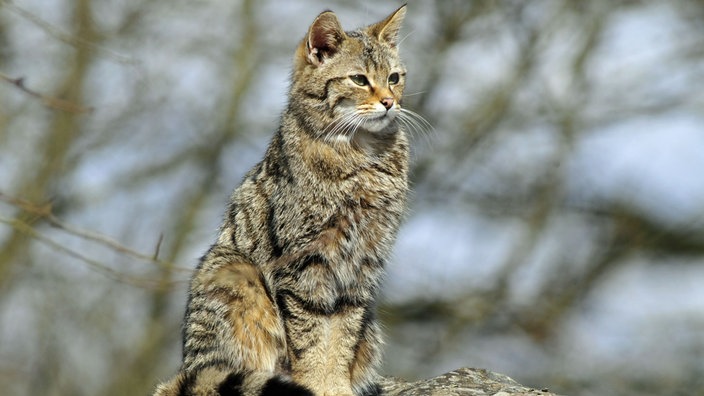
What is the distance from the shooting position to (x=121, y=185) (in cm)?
1227

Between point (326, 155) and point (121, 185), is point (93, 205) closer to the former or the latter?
point (121, 185)

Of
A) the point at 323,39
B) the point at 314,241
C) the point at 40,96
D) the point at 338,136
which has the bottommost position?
the point at 40,96

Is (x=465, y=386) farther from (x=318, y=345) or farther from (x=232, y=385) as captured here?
(x=232, y=385)

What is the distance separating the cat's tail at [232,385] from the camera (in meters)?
4.66

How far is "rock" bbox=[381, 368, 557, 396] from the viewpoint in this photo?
5230mm

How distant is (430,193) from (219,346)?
6.54m

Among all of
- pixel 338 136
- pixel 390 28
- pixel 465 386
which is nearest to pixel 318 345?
pixel 465 386

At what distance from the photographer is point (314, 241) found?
521cm

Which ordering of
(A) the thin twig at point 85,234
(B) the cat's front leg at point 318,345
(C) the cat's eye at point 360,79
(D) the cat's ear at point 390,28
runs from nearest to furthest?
1. (A) the thin twig at point 85,234
2. (B) the cat's front leg at point 318,345
3. (C) the cat's eye at point 360,79
4. (D) the cat's ear at point 390,28

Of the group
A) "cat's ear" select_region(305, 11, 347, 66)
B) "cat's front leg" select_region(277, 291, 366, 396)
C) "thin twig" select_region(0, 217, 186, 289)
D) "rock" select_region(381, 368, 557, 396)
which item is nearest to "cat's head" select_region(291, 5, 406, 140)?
"cat's ear" select_region(305, 11, 347, 66)

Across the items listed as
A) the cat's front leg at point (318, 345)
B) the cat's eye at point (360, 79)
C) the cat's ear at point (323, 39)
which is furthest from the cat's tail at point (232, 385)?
the cat's ear at point (323, 39)

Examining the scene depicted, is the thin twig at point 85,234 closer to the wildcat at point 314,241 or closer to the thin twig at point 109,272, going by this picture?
the thin twig at point 109,272

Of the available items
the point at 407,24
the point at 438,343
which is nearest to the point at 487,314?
the point at 438,343

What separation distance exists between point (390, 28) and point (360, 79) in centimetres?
53
